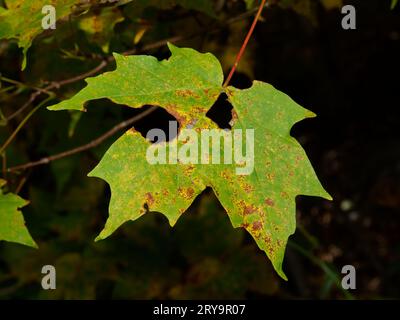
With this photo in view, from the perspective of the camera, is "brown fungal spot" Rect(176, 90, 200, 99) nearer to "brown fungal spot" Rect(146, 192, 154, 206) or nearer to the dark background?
"brown fungal spot" Rect(146, 192, 154, 206)

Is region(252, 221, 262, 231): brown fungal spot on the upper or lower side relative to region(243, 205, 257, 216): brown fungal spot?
lower

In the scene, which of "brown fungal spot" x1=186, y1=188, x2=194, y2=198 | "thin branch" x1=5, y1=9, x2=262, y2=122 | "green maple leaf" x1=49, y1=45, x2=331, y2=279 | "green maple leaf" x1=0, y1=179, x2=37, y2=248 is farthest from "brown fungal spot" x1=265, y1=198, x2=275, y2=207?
"thin branch" x1=5, y1=9, x2=262, y2=122

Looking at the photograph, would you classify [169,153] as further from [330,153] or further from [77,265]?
[330,153]

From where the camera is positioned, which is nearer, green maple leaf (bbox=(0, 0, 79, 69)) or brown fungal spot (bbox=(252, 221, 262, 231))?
brown fungal spot (bbox=(252, 221, 262, 231))

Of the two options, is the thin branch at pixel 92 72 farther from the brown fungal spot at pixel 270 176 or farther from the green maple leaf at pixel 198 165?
the brown fungal spot at pixel 270 176

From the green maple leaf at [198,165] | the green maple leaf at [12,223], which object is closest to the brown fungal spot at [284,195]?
the green maple leaf at [198,165]

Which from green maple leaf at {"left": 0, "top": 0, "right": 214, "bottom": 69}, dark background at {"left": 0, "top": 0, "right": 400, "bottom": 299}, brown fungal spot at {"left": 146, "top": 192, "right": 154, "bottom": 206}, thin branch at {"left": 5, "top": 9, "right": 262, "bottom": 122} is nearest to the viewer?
brown fungal spot at {"left": 146, "top": 192, "right": 154, "bottom": 206}

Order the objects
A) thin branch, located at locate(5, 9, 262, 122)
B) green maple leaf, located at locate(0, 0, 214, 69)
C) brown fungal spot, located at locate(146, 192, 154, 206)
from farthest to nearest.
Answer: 1. thin branch, located at locate(5, 9, 262, 122)
2. green maple leaf, located at locate(0, 0, 214, 69)
3. brown fungal spot, located at locate(146, 192, 154, 206)

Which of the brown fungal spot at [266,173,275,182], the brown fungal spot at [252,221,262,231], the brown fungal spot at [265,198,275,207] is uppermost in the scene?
the brown fungal spot at [266,173,275,182]

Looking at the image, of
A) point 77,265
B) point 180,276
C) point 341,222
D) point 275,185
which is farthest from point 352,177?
point 275,185
